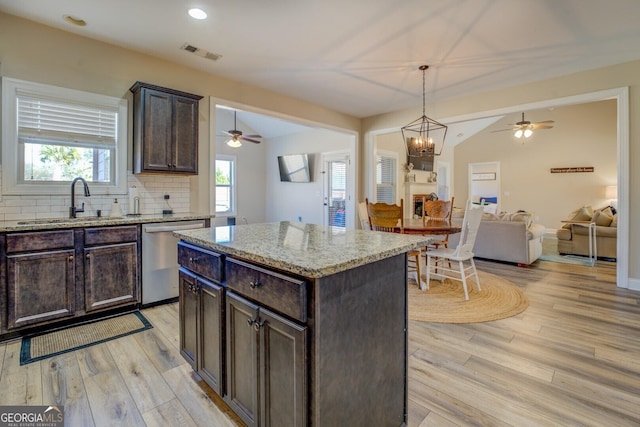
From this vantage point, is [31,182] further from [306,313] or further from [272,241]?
[306,313]

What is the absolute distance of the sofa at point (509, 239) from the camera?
15.4ft

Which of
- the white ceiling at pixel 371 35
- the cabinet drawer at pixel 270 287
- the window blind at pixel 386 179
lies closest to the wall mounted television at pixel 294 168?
the window blind at pixel 386 179

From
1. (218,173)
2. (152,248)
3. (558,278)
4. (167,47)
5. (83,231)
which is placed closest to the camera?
(83,231)

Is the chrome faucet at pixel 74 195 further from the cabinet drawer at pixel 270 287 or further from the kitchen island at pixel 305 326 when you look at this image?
the cabinet drawer at pixel 270 287

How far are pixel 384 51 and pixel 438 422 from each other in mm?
3259

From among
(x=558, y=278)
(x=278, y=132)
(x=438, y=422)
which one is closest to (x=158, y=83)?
(x=438, y=422)

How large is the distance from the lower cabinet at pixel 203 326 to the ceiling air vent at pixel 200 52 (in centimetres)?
247

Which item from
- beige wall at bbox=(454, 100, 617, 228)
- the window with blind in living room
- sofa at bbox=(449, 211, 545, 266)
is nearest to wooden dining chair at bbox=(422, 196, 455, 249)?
sofa at bbox=(449, 211, 545, 266)

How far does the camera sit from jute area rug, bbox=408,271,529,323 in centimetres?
283

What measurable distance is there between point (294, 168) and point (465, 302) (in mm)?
5257

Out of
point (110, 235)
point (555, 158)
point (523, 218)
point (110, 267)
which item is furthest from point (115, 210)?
point (555, 158)

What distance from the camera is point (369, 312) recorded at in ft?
4.17

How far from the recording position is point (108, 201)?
10.2 ft

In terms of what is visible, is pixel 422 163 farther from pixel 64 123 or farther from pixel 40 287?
pixel 40 287
